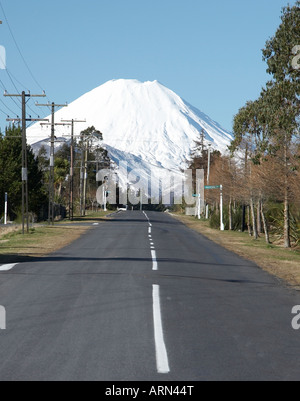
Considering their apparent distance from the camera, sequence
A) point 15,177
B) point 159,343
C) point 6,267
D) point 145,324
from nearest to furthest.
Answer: point 159,343
point 145,324
point 6,267
point 15,177

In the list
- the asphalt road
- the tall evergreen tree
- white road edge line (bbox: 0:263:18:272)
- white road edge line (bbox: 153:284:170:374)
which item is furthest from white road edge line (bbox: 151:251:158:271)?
the tall evergreen tree

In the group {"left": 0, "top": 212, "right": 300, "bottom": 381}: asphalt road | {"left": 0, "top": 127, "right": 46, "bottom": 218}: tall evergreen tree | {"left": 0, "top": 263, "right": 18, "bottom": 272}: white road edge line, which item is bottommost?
{"left": 0, "top": 212, "right": 300, "bottom": 381}: asphalt road

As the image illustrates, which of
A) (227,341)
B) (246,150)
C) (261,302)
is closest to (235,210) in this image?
(246,150)

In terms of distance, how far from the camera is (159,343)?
8.98 meters

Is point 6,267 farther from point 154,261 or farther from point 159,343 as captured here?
point 159,343

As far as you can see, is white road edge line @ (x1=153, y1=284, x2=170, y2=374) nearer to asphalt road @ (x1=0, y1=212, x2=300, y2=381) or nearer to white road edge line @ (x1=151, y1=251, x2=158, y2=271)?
asphalt road @ (x1=0, y1=212, x2=300, y2=381)

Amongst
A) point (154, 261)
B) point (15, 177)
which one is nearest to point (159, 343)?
point (154, 261)

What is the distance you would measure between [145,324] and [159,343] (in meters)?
1.41

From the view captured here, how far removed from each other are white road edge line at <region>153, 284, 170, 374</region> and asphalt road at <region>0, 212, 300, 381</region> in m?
0.01

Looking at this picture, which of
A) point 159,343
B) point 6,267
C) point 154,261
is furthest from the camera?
point 154,261

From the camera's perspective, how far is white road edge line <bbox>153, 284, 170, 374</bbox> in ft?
25.1

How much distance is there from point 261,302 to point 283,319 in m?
1.91
